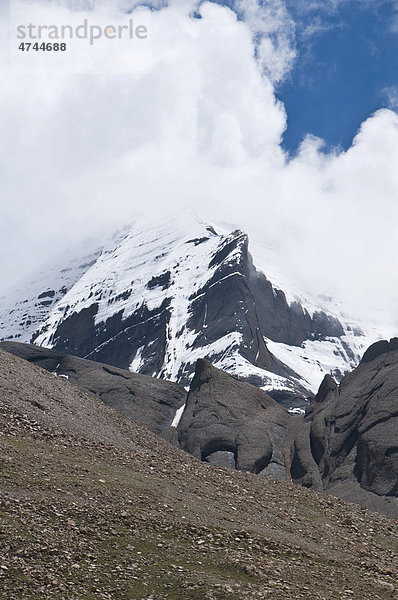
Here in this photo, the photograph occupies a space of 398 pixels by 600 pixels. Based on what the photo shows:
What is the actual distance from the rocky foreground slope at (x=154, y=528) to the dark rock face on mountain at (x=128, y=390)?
8119 cm

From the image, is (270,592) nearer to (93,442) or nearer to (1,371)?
(93,442)

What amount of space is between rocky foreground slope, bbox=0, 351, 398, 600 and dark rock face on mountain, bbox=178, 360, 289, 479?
6282 cm

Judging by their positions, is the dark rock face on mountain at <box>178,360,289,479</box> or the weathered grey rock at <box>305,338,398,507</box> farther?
the dark rock face on mountain at <box>178,360,289,479</box>

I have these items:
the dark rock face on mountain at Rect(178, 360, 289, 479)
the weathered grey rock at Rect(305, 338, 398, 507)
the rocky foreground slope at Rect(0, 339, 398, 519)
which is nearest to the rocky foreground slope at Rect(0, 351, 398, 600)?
the rocky foreground slope at Rect(0, 339, 398, 519)

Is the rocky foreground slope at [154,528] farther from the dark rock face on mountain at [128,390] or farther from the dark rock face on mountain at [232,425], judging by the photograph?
the dark rock face on mountain at [128,390]

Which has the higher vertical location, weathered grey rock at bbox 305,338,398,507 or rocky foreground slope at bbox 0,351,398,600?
weathered grey rock at bbox 305,338,398,507

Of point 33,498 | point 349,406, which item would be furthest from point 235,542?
point 349,406

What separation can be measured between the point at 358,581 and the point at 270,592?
Answer: 16.5 ft

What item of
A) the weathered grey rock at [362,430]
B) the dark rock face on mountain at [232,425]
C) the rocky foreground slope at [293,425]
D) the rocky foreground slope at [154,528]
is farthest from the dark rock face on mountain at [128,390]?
the rocky foreground slope at [154,528]

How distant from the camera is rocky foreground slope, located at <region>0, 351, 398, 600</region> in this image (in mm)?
26844

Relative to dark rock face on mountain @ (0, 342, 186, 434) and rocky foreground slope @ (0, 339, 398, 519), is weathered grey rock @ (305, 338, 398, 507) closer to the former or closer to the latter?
rocky foreground slope @ (0, 339, 398, 519)

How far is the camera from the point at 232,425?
117 metres

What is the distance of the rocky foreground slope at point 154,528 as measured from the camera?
88.1ft

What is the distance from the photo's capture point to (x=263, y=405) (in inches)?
5022
